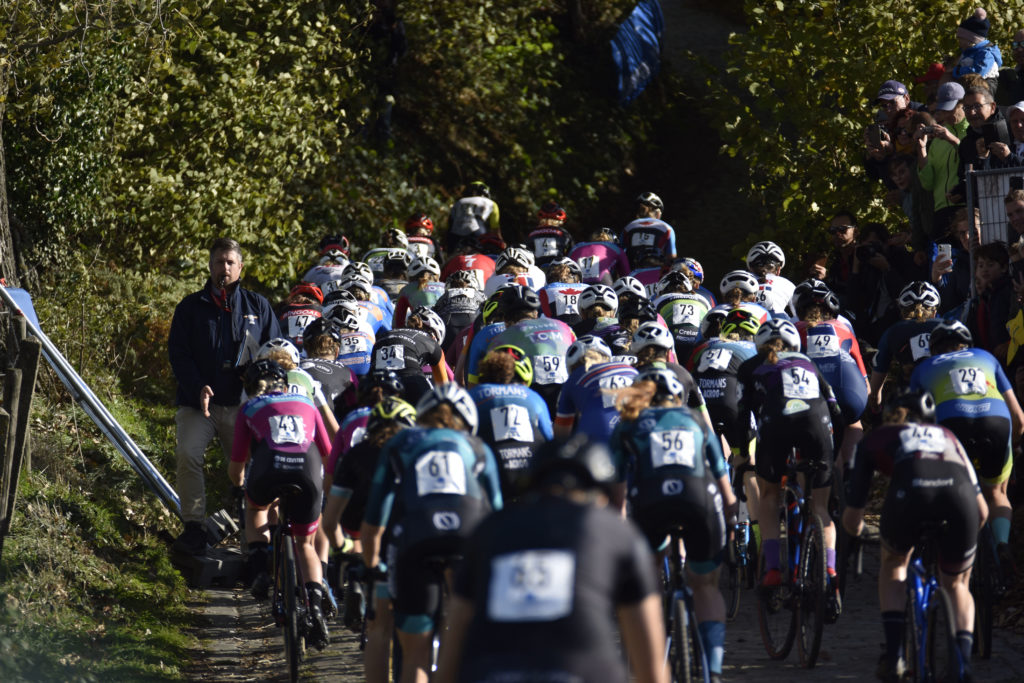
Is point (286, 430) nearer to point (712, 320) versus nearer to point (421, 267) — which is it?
point (712, 320)

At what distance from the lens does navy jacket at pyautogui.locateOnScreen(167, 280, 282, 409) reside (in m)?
12.1

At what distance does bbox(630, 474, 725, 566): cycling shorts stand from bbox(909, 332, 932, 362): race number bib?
352cm

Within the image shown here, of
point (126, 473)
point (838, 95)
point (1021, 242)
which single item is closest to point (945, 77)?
point (838, 95)

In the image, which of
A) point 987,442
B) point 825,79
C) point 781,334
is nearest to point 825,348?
point 781,334

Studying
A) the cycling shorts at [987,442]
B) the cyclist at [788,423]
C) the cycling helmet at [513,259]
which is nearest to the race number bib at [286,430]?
→ the cyclist at [788,423]

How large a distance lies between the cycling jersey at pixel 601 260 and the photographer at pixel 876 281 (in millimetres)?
2625

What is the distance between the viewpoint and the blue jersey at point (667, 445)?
786 centimetres

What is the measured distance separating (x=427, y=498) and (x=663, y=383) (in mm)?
1966

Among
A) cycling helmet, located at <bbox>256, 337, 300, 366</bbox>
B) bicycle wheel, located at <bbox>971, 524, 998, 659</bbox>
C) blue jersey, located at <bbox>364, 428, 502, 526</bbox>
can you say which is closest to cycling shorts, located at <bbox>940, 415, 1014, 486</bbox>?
bicycle wheel, located at <bbox>971, 524, 998, 659</bbox>

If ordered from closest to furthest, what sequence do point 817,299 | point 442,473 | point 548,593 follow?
1. point 548,593
2. point 442,473
3. point 817,299

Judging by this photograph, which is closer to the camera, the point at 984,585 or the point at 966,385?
the point at 984,585

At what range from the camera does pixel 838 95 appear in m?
18.7

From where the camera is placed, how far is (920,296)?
1123cm

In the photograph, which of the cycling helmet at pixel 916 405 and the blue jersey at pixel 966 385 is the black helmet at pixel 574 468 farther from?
the blue jersey at pixel 966 385
